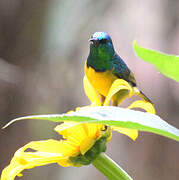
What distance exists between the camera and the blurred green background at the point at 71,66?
2697 mm

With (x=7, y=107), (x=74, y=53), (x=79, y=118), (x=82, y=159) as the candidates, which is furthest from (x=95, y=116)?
(x=74, y=53)

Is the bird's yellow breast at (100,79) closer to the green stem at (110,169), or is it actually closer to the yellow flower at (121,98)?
the yellow flower at (121,98)

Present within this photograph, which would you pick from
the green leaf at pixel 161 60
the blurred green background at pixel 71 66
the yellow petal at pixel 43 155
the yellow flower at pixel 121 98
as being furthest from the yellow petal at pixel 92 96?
the blurred green background at pixel 71 66

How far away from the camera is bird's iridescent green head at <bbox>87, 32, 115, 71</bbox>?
117cm

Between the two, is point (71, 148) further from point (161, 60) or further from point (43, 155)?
point (161, 60)

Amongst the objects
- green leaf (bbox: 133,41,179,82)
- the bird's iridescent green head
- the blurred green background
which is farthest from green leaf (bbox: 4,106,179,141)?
the blurred green background

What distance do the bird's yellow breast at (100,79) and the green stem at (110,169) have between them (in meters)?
0.41

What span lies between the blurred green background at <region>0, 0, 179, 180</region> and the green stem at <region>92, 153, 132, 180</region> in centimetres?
207

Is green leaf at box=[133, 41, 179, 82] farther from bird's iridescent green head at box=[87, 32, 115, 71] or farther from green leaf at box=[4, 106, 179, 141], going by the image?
bird's iridescent green head at box=[87, 32, 115, 71]

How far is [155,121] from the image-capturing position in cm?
46

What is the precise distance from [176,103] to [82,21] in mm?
984

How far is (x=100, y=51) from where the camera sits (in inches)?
47.0

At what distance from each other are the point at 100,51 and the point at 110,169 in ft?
2.13

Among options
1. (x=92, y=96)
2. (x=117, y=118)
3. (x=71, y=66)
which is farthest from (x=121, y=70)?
(x=71, y=66)
